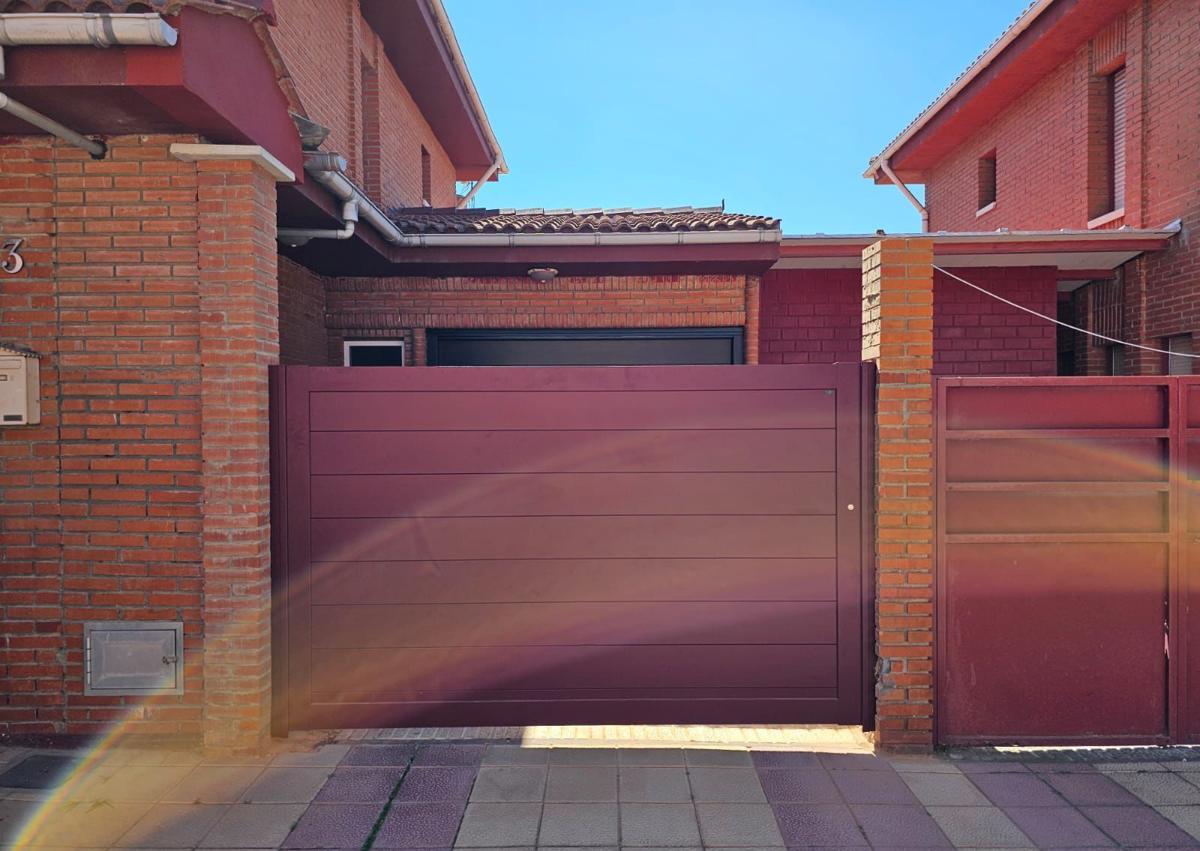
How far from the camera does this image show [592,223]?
6.43 metres

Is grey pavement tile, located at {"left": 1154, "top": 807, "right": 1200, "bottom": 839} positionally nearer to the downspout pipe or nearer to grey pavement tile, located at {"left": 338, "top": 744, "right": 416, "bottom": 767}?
grey pavement tile, located at {"left": 338, "top": 744, "right": 416, "bottom": 767}

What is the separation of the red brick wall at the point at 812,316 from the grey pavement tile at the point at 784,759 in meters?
5.01

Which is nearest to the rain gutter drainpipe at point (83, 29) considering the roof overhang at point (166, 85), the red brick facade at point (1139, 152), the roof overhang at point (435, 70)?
the roof overhang at point (166, 85)

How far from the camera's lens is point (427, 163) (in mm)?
11609

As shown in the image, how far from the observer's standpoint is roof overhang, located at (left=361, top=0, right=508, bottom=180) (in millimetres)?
8352

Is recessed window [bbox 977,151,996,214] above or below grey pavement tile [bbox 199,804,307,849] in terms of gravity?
above

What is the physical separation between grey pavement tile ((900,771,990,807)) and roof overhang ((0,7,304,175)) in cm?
438

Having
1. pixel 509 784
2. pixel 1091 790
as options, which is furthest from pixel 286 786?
pixel 1091 790

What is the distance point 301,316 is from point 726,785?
5134mm

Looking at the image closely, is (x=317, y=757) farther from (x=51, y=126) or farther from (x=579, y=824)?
(x=51, y=126)

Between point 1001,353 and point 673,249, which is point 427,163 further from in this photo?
point 1001,353

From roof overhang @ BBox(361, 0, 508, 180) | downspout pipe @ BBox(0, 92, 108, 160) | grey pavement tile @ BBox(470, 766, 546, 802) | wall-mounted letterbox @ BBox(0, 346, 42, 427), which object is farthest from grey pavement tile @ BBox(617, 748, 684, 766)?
roof overhang @ BBox(361, 0, 508, 180)

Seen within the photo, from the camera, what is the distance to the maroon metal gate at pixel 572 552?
3.95m

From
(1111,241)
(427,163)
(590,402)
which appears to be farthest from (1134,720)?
(427,163)
